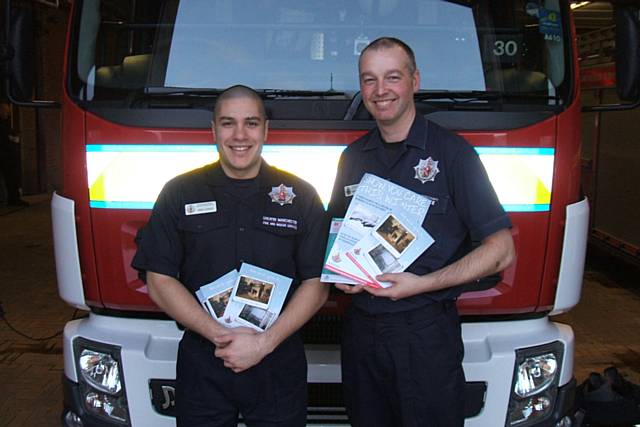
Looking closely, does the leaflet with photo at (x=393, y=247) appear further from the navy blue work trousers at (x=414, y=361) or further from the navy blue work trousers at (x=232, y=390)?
the navy blue work trousers at (x=232, y=390)

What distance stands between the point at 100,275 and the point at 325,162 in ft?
3.34

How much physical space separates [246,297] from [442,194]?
29.4 inches

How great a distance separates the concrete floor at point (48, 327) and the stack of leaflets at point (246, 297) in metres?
2.23

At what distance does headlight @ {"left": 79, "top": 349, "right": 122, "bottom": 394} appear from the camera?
2982 mm

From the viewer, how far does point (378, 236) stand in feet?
8.16

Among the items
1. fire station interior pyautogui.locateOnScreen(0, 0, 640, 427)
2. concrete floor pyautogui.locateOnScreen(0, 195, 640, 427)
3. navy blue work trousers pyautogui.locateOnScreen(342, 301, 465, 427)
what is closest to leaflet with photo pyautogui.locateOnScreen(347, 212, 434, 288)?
navy blue work trousers pyautogui.locateOnScreen(342, 301, 465, 427)

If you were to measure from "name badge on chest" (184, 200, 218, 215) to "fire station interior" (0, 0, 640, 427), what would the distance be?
160 cm

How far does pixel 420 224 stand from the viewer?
8.14ft

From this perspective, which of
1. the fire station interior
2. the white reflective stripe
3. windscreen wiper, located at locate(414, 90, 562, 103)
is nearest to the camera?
the white reflective stripe

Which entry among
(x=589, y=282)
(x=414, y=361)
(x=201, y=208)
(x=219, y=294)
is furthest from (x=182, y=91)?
(x=589, y=282)

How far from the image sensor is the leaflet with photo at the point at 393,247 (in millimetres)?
2471

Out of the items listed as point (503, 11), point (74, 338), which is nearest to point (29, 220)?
point (74, 338)

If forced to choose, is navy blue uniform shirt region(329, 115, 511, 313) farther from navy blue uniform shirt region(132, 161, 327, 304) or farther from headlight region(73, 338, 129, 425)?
headlight region(73, 338, 129, 425)

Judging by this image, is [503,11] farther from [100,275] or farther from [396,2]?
[100,275]
